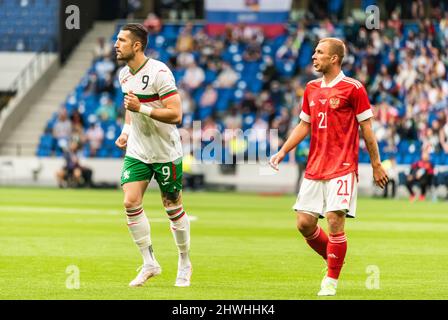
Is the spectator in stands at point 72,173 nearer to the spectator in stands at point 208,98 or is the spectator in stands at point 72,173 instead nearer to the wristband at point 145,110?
the spectator in stands at point 208,98

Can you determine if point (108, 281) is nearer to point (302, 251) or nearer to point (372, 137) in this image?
point (372, 137)

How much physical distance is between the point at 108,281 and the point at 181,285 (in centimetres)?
91

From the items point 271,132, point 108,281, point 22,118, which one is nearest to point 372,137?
point 108,281

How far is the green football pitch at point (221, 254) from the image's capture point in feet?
39.0

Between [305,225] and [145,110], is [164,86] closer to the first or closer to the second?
[145,110]

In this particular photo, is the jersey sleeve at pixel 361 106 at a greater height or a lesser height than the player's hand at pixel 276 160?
greater

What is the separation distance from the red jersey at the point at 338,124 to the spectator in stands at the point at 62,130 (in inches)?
1250

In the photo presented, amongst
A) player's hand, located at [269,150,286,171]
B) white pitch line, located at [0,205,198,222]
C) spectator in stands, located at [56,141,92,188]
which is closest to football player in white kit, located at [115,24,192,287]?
player's hand, located at [269,150,286,171]

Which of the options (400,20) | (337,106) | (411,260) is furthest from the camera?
(400,20)

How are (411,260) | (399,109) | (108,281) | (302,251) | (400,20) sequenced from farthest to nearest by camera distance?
1. (400,20)
2. (399,109)
3. (302,251)
4. (411,260)
5. (108,281)

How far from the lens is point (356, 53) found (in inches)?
1695

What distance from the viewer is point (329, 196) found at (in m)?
11.6

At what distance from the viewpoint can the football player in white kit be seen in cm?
1204

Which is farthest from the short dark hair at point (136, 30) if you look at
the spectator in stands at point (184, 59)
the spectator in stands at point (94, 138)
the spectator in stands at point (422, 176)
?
the spectator in stands at point (184, 59)
